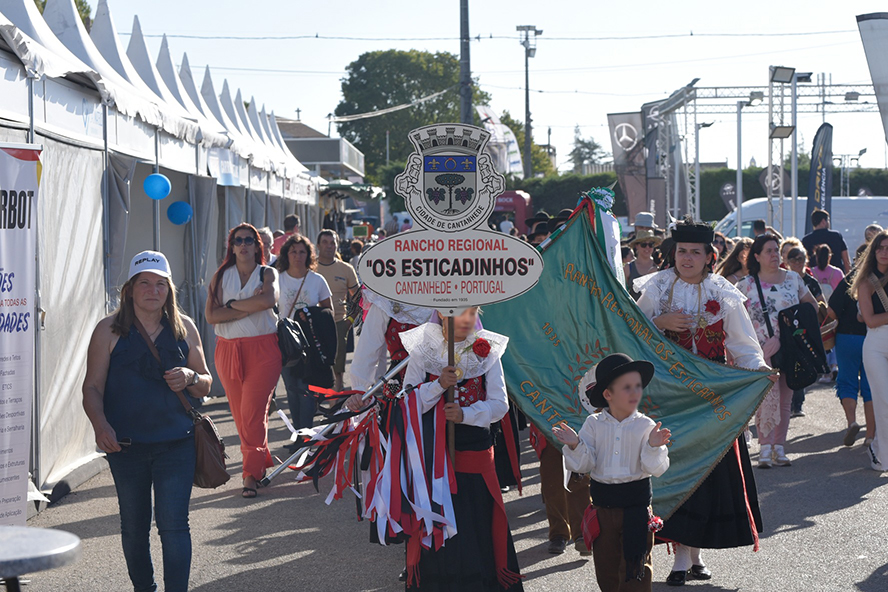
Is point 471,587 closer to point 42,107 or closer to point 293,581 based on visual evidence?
→ point 293,581

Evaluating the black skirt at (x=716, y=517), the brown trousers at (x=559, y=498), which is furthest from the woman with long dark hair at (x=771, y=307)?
the black skirt at (x=716, y=517)

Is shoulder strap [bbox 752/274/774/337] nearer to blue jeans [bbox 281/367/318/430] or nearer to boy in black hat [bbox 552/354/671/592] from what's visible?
blue jeans [bbox 281/367/318/430]

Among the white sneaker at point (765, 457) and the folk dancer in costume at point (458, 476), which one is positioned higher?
the folk dancer in costume at point (458, 476)

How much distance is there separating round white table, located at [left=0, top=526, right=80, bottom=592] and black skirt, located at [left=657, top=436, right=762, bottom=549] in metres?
3.93

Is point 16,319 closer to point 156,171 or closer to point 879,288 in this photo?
point 156,171

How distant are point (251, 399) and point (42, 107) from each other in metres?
2.61

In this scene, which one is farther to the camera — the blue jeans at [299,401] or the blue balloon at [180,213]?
the blue balloon at [180,213]

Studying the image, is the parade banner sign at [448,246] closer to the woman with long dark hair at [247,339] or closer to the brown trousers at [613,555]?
the brown trousers at [613,555]

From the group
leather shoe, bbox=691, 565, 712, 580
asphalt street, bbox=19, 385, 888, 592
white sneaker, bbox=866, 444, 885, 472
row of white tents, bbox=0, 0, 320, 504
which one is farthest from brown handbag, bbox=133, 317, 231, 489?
white sneaker, bbox=866, 444, 885, 472

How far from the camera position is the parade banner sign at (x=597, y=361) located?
5781 millimetres

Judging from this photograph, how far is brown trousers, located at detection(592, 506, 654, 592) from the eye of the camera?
4508mm

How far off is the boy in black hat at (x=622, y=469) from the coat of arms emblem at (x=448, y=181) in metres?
0.95

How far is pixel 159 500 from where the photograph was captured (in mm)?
4781

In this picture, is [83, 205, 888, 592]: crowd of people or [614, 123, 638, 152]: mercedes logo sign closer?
[83, 205, 888, 592]: crowd of people
